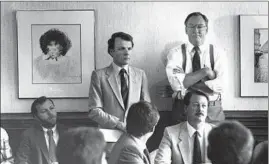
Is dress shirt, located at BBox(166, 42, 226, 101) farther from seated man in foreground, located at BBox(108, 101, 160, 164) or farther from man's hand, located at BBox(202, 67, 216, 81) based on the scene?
seated man in foreground, located at BBox(108, 101, 160, 164)

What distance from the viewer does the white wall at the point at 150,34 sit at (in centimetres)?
250

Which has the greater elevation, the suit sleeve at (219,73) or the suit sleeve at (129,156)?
the suit sleeve at (219,73)

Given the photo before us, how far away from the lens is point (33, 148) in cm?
240

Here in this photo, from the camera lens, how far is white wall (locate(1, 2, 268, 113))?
250 centimetres

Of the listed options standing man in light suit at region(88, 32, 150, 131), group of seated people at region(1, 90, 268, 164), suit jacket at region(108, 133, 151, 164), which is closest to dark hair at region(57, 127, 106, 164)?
group of seated people at region(1, 90, 268, 164)

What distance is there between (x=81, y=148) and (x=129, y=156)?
265 mm

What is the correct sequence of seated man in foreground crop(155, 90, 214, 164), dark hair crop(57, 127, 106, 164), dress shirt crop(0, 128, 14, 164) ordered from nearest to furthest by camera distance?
dark hair crop(57, 127, 106, 164), seated man in foreground crop(155, 90, 214, 164), dress shirt crop(0, 128, 14, 164)

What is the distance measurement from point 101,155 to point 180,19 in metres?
1.28

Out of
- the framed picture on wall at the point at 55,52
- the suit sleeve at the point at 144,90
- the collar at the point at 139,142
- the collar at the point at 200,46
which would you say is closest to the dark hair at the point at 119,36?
the framed picture on wall at the point at 55,52

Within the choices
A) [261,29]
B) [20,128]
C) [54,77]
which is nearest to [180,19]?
[261,29]

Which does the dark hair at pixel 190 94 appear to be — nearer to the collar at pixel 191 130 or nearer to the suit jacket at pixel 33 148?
the collar at pixel 191 130

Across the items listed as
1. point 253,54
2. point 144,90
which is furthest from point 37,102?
point 253,54

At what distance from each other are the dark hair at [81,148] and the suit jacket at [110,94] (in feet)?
2.48

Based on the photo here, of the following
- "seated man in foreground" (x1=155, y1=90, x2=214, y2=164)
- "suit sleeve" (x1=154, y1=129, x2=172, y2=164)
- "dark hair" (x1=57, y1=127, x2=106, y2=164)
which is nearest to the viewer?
"dark hair" (x1=57, y1=127, x2=106, y2=164)
